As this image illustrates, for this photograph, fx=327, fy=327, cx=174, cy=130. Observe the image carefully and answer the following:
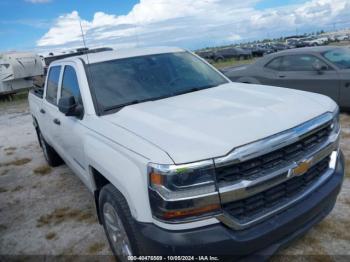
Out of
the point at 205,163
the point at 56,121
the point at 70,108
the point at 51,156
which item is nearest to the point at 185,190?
the point at 205,163

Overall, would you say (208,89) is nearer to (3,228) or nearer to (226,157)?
(226,157)

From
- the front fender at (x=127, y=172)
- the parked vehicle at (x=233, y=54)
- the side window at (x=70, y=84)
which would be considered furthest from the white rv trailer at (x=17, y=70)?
the parked vehicle at (x=233, y=54)

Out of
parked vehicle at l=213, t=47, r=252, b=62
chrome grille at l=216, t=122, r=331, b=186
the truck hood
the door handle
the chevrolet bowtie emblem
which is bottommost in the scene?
parked vehicle at l=213, t=47, r=252, b=62

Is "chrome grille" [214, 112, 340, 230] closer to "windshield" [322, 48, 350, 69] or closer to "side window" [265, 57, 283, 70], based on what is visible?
"windshield" [322, 48, 350, 69]

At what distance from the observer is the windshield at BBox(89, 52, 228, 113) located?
3.16 meters

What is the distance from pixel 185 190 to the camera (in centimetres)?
198

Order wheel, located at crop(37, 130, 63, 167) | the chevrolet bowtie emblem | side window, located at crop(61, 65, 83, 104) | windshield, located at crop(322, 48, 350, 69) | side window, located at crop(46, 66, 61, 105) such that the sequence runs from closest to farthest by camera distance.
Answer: the chevrolet bowtie emblem < side window, located at crop(61, 65, 83, 104) < side window, located at crop(46, 66, 61, 105) < wheel, located at crop(37, 130, 63, 167) < windshield, located at crop(322, 48, 350, 69)

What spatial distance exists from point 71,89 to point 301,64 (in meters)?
5.64

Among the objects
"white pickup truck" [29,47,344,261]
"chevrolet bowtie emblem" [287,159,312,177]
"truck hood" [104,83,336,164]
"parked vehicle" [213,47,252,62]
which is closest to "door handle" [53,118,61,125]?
"white pickup truck" [29,47,344,261]

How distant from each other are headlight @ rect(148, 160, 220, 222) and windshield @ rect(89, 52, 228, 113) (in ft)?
4.10

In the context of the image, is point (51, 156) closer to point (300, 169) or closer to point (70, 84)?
point (70, 84)

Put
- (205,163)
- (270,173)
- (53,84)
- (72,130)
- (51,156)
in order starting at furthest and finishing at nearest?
1. (51,156)
2. (53,84)
3. (72,130)
4. (270,173)
5. (205,163)

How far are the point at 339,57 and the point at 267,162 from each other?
6052mm

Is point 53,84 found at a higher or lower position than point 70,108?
higher
